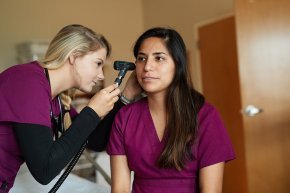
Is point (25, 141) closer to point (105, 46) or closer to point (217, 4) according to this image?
point (105, 46)

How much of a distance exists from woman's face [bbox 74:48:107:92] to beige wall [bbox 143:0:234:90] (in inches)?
79.2

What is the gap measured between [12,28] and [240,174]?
2666 mm

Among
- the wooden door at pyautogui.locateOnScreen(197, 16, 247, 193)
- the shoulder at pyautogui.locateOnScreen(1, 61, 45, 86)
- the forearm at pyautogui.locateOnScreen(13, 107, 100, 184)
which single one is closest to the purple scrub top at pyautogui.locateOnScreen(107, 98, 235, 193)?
the forearm at pyautogui.locateOnScreen(13, 107, 100, 184)

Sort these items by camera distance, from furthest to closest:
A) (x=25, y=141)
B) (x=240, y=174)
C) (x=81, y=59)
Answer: (x=240, y=174) < (x=81, y=59) < (x=25, y=141)

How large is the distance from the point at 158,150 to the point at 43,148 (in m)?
0.44

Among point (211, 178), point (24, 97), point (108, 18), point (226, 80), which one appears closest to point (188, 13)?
→ point (226, 80)

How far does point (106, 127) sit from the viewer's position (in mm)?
1429

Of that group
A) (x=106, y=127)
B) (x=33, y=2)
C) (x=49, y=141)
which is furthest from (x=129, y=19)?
(x=49, y=141)

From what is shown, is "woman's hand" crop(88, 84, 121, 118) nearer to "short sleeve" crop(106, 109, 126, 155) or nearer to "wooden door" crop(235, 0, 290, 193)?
"short sleeve" crop(106, 109, 126, 155)

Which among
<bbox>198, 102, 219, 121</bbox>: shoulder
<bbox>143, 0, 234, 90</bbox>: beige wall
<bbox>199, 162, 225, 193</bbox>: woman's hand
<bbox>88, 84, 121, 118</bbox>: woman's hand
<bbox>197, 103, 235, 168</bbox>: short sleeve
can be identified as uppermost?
<bbox>143, 0, 234, 90</bbox>: beige wall

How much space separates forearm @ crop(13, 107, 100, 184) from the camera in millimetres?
943

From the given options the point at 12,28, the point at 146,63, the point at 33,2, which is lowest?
the point at 146,63

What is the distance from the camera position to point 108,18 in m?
3.79

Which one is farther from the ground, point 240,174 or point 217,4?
point 217,4
